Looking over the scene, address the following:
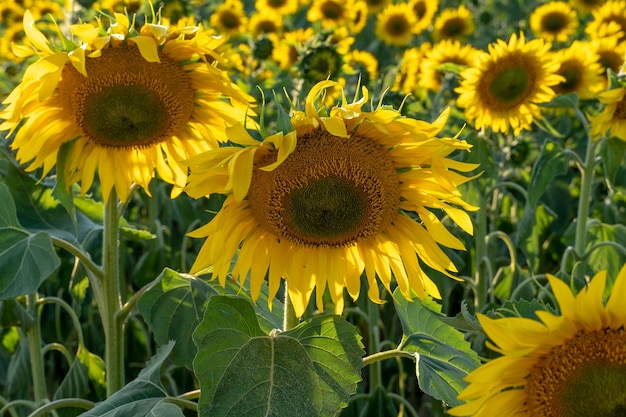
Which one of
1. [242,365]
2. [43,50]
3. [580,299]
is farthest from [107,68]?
[580,299]

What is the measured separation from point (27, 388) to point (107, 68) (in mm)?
1001

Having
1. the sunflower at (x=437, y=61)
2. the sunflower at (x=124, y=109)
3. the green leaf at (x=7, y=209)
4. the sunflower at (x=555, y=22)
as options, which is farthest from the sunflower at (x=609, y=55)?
the green leaf at (x=7, y=209)

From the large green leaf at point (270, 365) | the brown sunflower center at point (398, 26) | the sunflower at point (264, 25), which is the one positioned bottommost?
the brown sunflower center at point (398, 26)

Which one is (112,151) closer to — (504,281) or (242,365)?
(242,365)

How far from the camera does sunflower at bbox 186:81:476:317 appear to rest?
3.69ft

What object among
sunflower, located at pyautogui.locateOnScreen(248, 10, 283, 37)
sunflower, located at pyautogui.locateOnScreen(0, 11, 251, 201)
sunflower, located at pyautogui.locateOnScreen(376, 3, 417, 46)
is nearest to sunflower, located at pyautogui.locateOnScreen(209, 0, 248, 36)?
sunflower, located at pyautogui.locateOnScreen(248, 10, 283, 37)

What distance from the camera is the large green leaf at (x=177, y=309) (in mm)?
1382

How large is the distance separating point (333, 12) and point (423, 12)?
688mm

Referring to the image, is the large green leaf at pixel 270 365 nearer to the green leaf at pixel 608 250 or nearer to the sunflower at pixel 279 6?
the green leaf at pixel 608 250

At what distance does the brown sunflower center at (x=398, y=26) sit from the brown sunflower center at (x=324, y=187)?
3906 mm

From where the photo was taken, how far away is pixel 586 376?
3.06 ft

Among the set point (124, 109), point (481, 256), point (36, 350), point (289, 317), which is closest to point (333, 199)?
point (289, 317)

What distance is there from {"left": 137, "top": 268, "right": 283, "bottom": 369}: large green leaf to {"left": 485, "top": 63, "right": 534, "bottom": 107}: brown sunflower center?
1.15 metres

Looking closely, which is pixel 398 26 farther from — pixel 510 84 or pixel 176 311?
pixel 176 311
